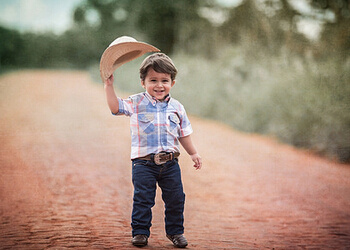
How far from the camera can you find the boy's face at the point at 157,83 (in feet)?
11.0

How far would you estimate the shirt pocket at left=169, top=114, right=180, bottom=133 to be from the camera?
342cm

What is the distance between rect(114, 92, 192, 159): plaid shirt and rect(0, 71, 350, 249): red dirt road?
774 millimetres

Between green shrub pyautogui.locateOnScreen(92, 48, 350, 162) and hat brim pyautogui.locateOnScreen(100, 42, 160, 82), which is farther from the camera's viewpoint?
green shrub pyautogui.locateOnScreen(92, 48, 350, 162)

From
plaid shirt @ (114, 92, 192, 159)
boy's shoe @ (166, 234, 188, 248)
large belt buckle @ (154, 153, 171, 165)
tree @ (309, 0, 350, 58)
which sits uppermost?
tree @ (309, 0, 350, 58)

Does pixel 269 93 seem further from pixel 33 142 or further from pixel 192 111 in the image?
pixel 33 142

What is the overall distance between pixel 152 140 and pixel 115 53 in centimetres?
69

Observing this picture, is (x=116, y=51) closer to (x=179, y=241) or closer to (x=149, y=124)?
(x=149, y=124)

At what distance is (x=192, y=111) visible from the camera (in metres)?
14.1

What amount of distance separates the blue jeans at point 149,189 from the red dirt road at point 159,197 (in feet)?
0.78

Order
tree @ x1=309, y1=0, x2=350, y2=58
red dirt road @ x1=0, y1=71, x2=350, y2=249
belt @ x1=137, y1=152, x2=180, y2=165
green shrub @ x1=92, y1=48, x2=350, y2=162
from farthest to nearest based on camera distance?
tree @ x1=309, y1=0, x2=350, y2=58
green shrub @ x1=92, y1=48, x2=350, y2=162
red dirt road @ x1=0, y1=71, x2=350, y2=249
belt @ x1=137, y1=152, x2=180, y2=165

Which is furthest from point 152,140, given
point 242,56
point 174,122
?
point 242,56

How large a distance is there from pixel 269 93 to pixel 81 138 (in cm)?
451

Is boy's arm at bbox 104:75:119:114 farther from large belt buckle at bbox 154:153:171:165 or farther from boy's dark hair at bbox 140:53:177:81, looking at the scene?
large belt buckle at bbox 154:153:171:165

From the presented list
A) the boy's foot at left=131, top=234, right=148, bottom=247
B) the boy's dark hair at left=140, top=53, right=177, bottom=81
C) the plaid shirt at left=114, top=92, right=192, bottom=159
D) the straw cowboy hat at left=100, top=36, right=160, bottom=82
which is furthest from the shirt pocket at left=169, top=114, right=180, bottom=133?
the boy's foot at left=131, top=234, right=148, bottom=247
